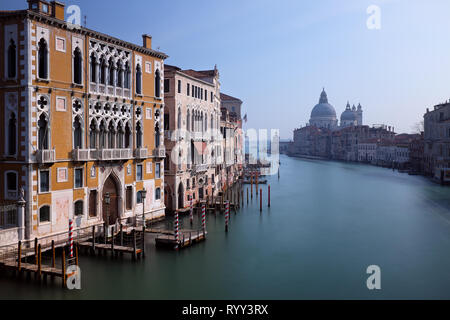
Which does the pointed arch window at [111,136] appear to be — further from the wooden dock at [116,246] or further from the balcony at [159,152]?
the wooden dock at [116,246]

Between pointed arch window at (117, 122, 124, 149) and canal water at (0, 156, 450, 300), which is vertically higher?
pointed arch window at (117, 122, 124, 149)

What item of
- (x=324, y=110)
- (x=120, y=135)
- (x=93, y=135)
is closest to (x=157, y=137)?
(x=120, y=135)

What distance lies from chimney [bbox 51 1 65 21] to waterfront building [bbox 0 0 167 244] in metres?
0.03

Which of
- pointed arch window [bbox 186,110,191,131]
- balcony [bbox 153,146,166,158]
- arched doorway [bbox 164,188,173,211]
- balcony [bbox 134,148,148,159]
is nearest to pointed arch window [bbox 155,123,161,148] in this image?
balcony [bbox 153,146,166,158]

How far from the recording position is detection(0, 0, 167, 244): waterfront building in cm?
1314

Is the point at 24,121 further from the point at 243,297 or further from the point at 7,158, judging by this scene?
the point at 243,297

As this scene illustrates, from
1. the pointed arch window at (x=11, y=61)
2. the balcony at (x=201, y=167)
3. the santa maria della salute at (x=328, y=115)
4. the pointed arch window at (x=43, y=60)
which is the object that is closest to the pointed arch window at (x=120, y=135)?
the pointed arch window at (x=43, y=60)

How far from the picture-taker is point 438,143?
166 feet

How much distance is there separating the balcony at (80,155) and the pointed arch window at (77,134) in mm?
200

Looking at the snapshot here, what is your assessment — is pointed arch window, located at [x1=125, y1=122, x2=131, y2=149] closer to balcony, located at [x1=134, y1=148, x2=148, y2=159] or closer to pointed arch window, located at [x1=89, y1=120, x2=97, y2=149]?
balcony, located at [x1=134, y1=148, x2=148, y2=159]

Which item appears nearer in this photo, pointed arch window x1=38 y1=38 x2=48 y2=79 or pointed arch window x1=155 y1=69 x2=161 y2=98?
pointed arch window x1=38 y1=38 x2=48 y2=79

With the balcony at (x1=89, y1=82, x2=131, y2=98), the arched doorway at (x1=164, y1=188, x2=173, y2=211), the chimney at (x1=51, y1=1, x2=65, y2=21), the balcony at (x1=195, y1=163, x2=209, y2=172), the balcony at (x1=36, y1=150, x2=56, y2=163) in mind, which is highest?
the chimney at (x1=51, y1=1, x2=65, y2=21)

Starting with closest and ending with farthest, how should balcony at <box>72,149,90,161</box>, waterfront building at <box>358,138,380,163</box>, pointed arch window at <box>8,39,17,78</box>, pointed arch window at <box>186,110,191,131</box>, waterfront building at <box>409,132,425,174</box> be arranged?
pointed arch window at <box>8,39,17,78</box> < balcony at <box>72,149,90,161</box> < pointed arch window at <box>186,110,191,131</box> < waterfront building at <box>409,132,425,174</box> < waterfront building at <box>358,138,380,163</box>

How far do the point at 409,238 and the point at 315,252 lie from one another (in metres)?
5.55
